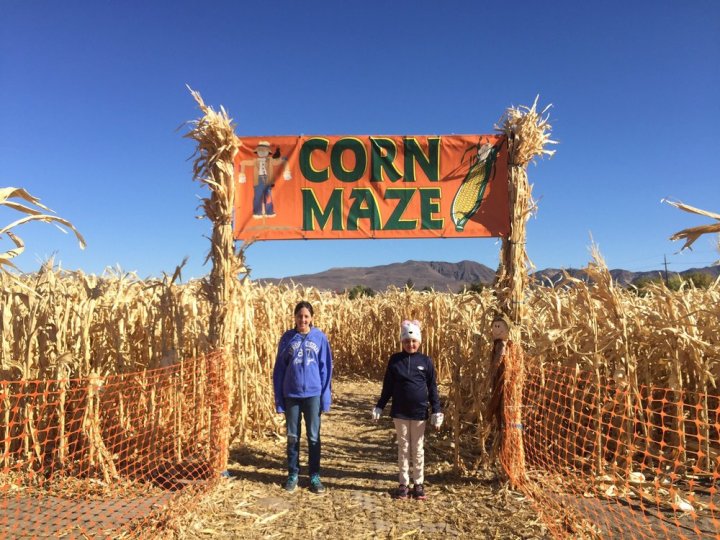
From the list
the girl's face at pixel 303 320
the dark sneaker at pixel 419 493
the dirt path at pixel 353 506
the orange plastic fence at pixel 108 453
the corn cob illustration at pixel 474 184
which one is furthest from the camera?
the corn cob illustration at pixel 474 184

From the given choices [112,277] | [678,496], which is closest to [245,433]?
[112,277]

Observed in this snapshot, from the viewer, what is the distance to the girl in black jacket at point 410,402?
17.5ft

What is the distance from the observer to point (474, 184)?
6020 mm

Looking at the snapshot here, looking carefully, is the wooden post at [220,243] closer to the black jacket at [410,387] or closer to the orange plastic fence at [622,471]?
the black jacket at [410,387]

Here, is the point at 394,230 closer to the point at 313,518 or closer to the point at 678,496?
the point at 313,518

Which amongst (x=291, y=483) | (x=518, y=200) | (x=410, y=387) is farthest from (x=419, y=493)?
(x=518, y=200)

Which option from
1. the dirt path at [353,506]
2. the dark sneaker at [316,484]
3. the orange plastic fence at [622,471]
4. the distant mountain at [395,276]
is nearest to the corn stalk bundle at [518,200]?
the orange plastic fence at [622,471]

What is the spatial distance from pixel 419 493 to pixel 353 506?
754 millimetres

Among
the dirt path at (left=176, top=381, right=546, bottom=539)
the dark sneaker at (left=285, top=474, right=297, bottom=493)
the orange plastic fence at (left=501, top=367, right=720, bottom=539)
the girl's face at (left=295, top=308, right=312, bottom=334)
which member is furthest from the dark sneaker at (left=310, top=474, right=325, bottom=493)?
the orange plastic fence at (left=501, top=367, right=720, bottom=539)

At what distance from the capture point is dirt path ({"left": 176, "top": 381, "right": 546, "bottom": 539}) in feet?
14.9

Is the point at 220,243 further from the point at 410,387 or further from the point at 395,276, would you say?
the point at 395,276

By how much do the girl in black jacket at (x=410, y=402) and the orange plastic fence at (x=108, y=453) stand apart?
2.04 meters

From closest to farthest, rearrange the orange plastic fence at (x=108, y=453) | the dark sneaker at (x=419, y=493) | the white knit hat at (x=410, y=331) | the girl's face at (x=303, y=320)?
the orange plastic fence at (x=108, y=453) < the dark sneaker at (x=419, y=493) < the white knit hat at (x=410, y=331) < the girl's face at (x=303, y=320)

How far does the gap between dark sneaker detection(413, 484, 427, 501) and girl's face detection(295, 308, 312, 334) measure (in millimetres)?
2152
